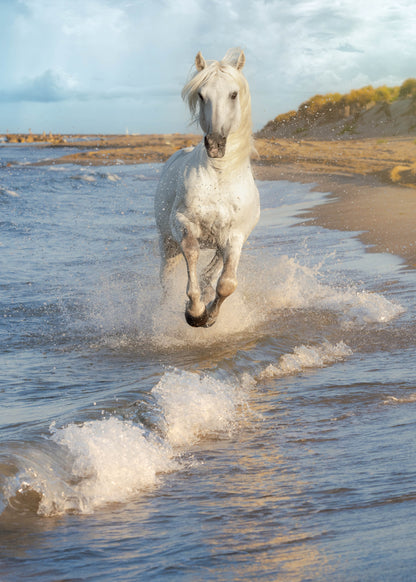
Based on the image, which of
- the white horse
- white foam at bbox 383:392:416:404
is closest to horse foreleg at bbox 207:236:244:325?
the white horse

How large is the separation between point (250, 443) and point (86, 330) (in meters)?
3.29

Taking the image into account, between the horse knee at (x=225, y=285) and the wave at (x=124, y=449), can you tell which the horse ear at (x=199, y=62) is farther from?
the wave at (x=124, y=449)

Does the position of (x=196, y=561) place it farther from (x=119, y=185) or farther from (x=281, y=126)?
(x=281, y=126)

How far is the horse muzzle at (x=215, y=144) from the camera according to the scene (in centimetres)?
470

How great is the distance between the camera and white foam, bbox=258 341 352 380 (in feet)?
16.3

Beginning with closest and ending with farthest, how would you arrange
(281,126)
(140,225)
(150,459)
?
(150,459) < (140,225) < (281,126)

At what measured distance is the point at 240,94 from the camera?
507 centimetres

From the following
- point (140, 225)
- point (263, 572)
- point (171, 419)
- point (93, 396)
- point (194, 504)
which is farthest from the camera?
point (140, 225)

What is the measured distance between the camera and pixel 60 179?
2739 cm

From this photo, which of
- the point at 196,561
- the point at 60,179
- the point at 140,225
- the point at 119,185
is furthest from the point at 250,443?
the point at 60,179

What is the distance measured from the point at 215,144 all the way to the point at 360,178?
55.3 ft

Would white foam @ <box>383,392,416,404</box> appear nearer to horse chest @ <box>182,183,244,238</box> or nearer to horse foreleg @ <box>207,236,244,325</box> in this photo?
horse foreleg @ <box>207,236,244,325</box>

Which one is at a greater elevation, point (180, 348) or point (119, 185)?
point (119, 185)

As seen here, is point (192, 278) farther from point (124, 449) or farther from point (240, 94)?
point (124, 449)
